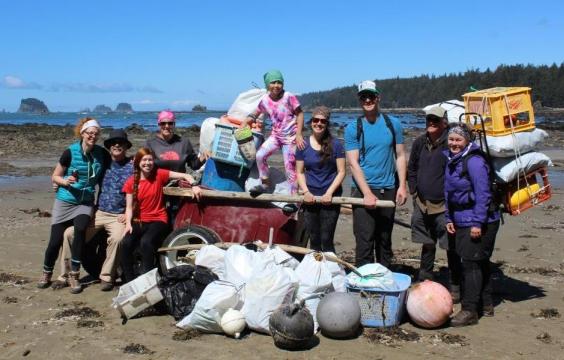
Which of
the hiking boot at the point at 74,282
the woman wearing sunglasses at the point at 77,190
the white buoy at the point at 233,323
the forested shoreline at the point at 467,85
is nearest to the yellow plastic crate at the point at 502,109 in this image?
the white buoy at the point at 233,323

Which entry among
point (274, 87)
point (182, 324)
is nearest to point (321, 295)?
point (182, 324)

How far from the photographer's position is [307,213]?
20.9 ft

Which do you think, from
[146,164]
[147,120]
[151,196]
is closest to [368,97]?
[146,164]

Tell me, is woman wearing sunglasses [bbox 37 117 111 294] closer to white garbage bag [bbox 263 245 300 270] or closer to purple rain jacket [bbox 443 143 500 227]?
white garbage bag [bbox 263 245 300 270]

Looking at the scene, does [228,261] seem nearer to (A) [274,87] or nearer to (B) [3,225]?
(A) [274,87]

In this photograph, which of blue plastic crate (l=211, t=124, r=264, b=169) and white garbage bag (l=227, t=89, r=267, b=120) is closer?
blue plastic crate (l=211, t=124, r=264, b=169)

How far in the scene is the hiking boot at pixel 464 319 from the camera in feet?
19.1

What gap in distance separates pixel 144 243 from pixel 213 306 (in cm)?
150

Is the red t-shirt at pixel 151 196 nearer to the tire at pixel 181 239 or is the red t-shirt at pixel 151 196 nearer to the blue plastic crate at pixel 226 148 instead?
the tire at pixel 181 239

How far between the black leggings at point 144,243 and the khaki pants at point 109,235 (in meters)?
0.22

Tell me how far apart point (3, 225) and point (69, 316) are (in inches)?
234

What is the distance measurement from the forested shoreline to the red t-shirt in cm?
6308

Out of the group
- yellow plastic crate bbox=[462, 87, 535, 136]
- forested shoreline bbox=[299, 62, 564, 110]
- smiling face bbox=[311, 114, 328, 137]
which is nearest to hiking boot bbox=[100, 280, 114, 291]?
smiling face bbox=[311, 114, 328, 137]

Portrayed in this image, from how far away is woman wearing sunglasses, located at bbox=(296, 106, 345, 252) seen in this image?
627 centimetres
